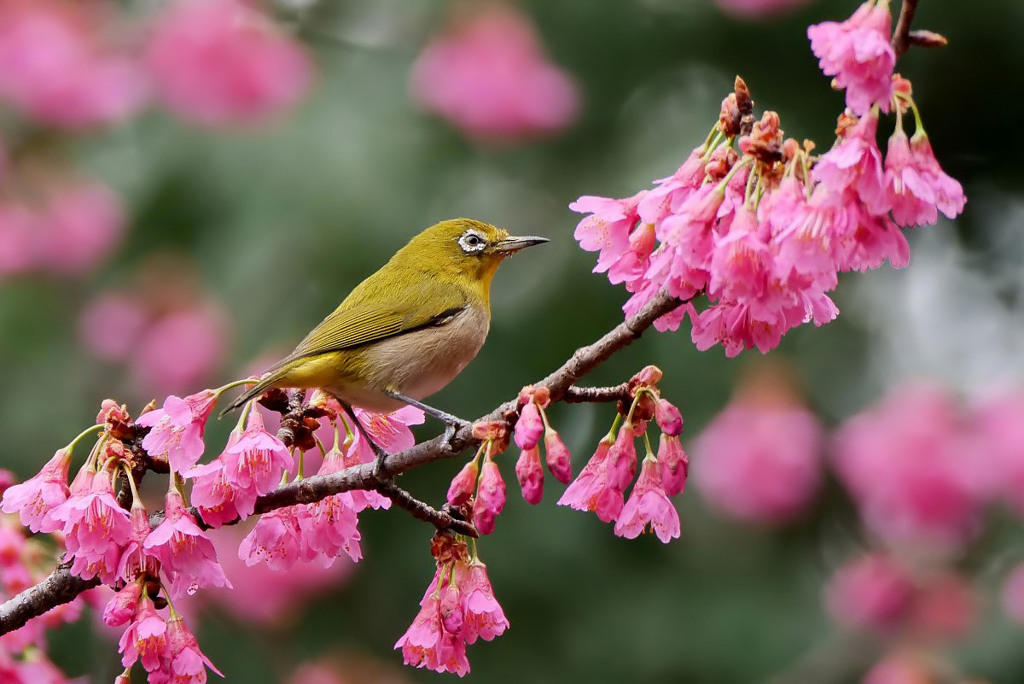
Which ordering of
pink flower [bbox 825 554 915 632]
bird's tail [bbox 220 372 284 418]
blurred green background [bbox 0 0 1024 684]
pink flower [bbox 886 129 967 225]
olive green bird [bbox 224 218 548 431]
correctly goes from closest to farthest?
pink flower [bbox 886 129 967 225]
bird's tail [bbox 220 372 284 418]
olive green bird [bbox 224 218 548 431]
blurred green background [bbox 0 0 1024 684]
pink flower [bbox 825 554 915 632]

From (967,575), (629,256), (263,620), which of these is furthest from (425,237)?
(967,575)

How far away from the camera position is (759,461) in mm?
5168

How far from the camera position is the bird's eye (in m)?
3.74

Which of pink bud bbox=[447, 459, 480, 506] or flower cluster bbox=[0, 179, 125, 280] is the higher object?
pink bud bbox=[447, 459, 480, 506]

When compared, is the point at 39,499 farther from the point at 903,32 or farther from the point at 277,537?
the point at 903,32

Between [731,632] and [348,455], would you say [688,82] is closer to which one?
[731,632]

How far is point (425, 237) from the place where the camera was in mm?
3838

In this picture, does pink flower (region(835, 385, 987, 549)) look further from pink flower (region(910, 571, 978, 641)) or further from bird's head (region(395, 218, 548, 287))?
bird's head (region(395, 218, 548, 287))

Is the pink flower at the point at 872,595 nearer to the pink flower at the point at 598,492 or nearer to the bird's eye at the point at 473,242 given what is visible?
the bird's eye at the point at 473,242

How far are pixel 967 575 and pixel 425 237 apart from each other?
3.00 m

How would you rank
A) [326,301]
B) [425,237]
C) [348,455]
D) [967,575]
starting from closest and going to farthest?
[348,455], [425,237], [326,301], [967,575]

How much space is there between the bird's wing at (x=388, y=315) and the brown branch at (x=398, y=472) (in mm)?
857

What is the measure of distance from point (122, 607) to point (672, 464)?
103 centimetres

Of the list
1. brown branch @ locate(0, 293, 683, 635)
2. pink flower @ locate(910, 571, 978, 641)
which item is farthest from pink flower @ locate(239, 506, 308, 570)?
pink flower @ locate(910, 571, 978, 641)
